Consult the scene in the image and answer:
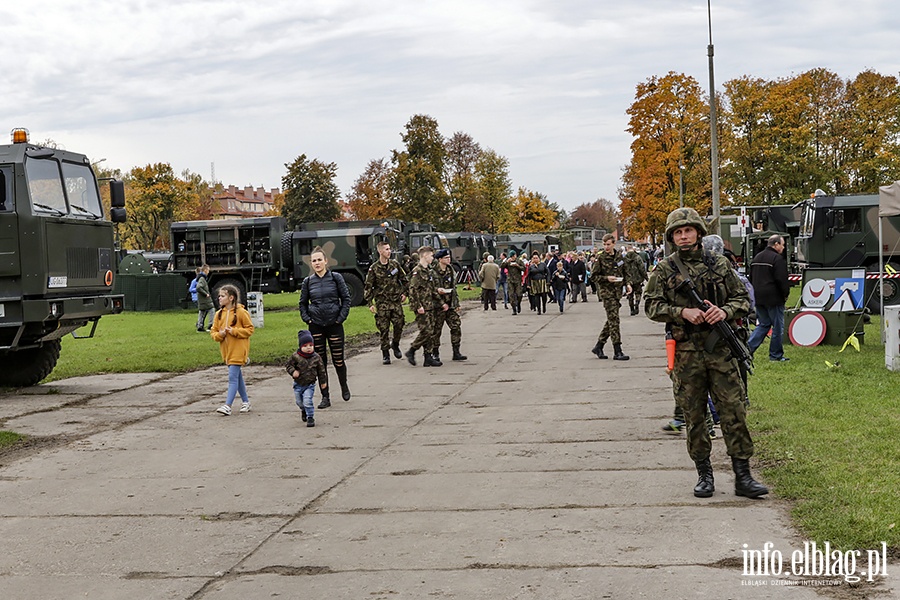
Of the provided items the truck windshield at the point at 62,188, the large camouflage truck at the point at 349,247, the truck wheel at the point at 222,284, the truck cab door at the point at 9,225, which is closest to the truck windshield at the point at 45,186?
the truck windshield at the point at 62,188

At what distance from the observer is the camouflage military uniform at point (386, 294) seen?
1739 centimetres

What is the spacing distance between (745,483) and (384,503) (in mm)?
2423

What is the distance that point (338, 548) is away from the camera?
6219 millimetres

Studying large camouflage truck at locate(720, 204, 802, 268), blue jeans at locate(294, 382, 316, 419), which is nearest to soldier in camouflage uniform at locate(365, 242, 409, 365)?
blue jeans at locate(294, 382, 316, 419)

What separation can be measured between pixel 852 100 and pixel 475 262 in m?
23.0

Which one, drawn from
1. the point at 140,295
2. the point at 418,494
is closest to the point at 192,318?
the point at 140,295

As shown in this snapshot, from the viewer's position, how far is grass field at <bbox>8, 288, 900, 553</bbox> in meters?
6.24

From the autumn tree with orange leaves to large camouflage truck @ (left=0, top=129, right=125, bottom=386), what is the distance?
45767mm

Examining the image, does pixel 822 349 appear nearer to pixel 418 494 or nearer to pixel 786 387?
pixel 786 387

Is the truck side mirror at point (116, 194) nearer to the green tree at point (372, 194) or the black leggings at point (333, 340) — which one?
the black leggings at point (333, 340)

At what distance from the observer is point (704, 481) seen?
7.09 metres

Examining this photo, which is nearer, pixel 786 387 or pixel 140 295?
pixel 786 387

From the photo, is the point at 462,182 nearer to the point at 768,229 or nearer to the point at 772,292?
the point at 768,229

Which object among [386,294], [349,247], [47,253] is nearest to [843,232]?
[349,247]
